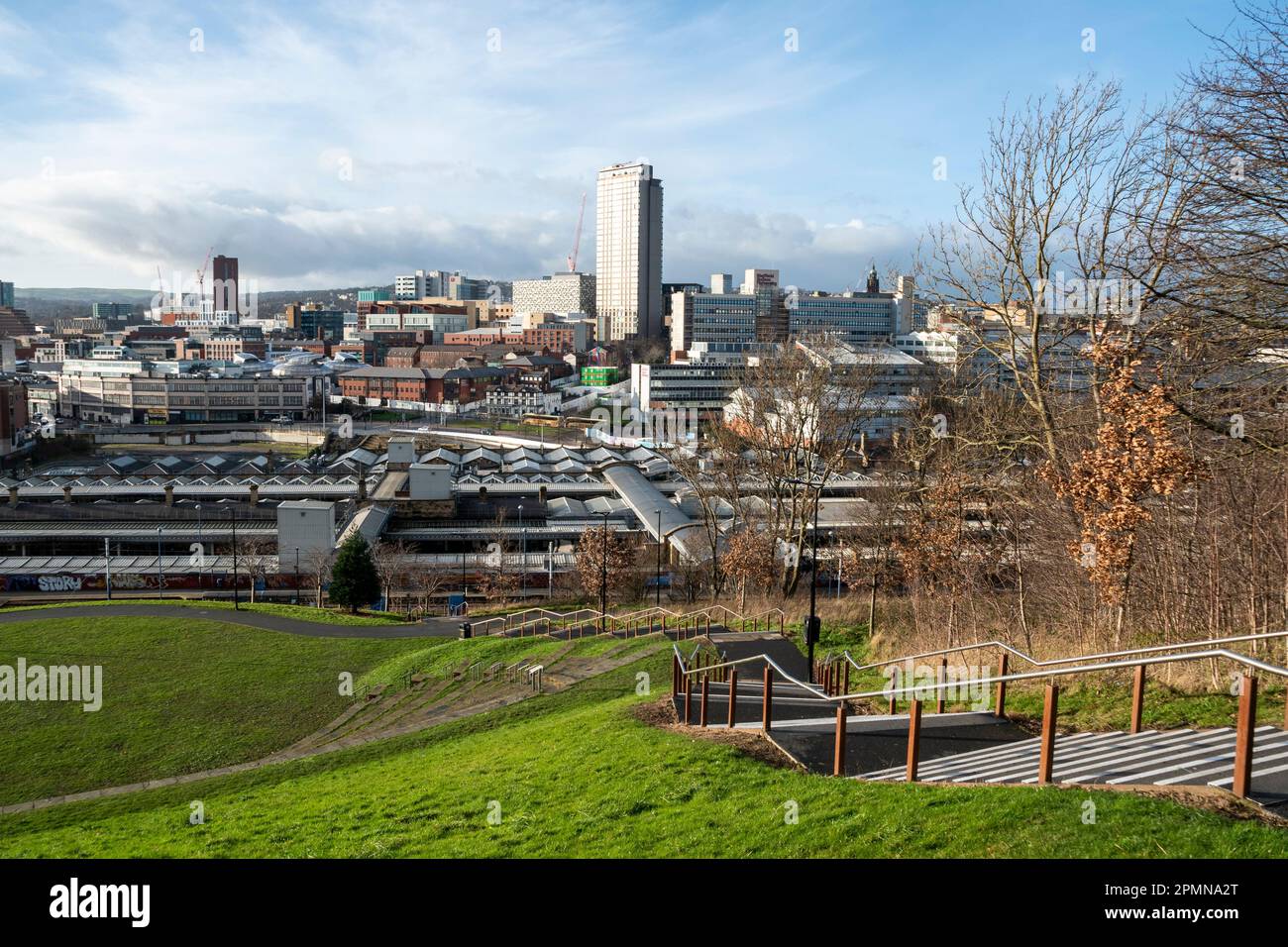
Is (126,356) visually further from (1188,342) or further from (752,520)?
(1188,342)

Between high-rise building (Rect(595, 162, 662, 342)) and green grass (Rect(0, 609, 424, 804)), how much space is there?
13343 centimetres

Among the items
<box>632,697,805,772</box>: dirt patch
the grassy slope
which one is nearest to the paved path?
the grassy slope

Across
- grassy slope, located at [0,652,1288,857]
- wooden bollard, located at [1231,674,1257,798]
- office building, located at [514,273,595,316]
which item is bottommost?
grassy slope, located at [0,652,1288,857]

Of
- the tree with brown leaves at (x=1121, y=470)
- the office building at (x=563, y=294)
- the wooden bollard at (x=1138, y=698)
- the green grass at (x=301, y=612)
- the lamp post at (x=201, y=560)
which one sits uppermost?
the office building at (x=563, y=294)

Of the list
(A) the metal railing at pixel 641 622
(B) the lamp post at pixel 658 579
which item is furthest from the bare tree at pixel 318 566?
(B) the lamp post at pixel 658 579

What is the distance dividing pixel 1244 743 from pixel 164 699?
54.9 ft

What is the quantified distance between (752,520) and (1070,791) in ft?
65.8

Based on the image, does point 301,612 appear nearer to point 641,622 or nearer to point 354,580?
point 354,580

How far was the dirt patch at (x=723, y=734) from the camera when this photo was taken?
27.1 feet

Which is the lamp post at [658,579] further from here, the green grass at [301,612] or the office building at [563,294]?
the office building at [563,294]

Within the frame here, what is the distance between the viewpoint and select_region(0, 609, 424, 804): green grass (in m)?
13.9

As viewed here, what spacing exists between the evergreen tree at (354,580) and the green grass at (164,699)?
442 centimetres

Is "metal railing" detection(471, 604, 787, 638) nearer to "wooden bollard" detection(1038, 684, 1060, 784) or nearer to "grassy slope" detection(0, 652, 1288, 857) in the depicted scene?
"grassy slope" detection(0, 652, 1288, 857)
